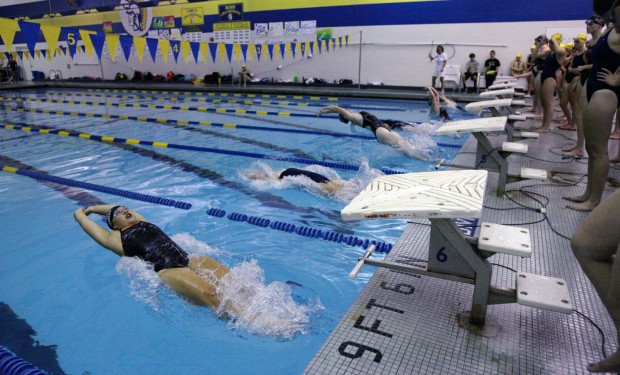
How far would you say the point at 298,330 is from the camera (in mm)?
2182

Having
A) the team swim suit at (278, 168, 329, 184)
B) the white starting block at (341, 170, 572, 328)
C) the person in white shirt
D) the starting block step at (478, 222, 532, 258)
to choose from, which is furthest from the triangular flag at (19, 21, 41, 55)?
the person in white shirt

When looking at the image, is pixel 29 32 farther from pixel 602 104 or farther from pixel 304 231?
pixel 602 104

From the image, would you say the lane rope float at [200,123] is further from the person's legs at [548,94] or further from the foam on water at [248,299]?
the foam on water at [248,299]

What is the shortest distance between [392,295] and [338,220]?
1.72 m

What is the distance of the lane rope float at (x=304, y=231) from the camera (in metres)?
3.09

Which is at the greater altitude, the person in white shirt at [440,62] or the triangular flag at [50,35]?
the triangular flag at [50,35]

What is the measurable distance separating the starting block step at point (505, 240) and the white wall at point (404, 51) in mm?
12581

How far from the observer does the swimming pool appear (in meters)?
2.14

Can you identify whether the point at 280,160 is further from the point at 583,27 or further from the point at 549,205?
the point at 583,27

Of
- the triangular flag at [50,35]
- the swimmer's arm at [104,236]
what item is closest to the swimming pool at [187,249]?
the swimmer's arm at [104,236]

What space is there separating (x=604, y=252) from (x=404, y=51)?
13441 millimetres

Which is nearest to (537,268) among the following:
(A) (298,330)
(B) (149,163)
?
(A) (298,330)

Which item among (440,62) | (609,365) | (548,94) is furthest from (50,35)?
(440,62)

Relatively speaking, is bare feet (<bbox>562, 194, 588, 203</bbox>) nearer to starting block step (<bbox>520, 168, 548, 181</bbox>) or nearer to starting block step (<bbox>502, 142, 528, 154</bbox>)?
starting block step (<bbox>520, 168, 548, 181</bbox>)
